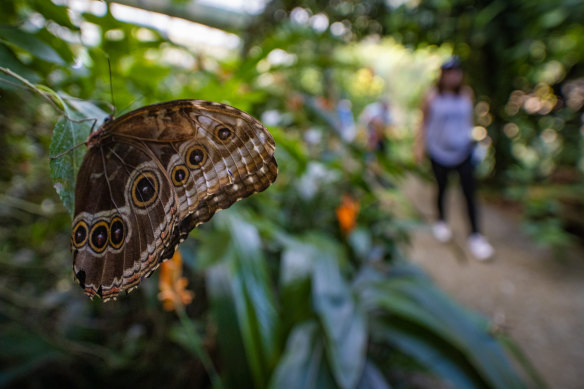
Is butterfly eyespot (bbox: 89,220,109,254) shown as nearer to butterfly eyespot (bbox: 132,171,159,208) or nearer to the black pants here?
butterfly eyespot (bbox: 132,171,159,208)

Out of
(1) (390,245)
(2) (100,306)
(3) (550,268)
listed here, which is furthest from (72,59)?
(3) (550,268)

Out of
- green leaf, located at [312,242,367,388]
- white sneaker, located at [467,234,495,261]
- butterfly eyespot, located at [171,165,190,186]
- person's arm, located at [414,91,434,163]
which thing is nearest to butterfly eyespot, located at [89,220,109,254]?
butterfly eyespot, located at [171,165,190,186]

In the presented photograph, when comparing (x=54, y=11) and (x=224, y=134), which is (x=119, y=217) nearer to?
(x=224, y=134)

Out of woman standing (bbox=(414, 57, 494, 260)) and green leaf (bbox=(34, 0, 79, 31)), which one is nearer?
green leaf (bbox=(34, 0, 79, 31))

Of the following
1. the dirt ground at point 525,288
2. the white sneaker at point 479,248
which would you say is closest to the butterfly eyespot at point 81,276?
the dirt ground at point 525,288

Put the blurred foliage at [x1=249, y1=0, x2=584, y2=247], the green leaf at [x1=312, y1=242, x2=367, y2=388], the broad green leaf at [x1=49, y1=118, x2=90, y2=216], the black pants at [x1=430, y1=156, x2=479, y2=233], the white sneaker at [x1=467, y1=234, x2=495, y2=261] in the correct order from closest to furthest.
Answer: the broad green leaf at [x1=49, y1=118, x2=90, y2=216] → the green leaf at [x1=312, y1=242, x2=367, y2=388] → the black pants at [x1=430, y1=156, x2=479, y2=233] → the white sneaker at [x1=467, y1=234, x2=495, y2=261] → the blurred foliage at [x1=249, y1=0, x2=584, y2=247]

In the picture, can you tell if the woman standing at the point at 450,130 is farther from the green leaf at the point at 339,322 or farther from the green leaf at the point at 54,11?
the green leaf at the point at 54,11

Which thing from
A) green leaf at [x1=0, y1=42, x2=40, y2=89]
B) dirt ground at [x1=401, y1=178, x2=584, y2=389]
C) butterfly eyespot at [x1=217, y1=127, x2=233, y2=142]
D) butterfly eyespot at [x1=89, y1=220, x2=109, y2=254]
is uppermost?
green leaf at [x1=0, y1=42, x2=40, y2=89]
